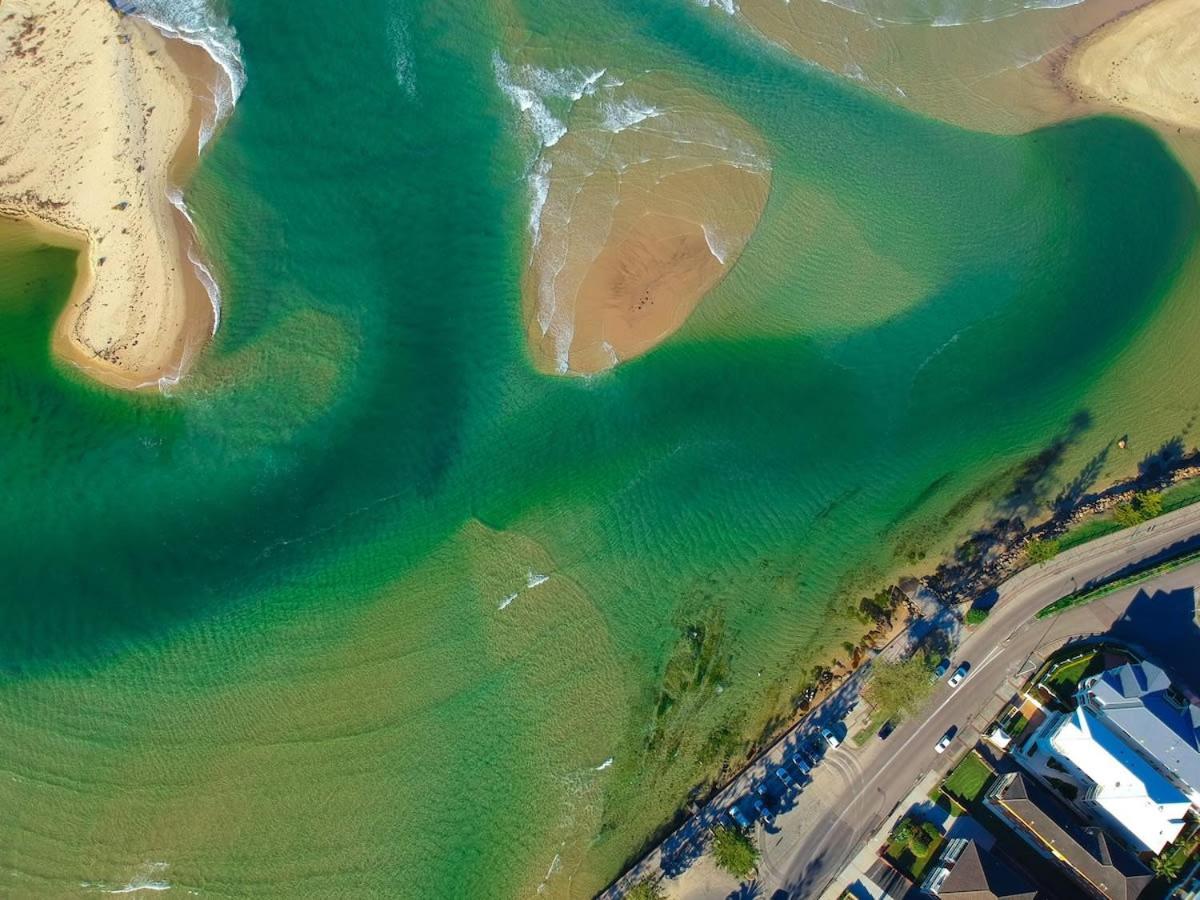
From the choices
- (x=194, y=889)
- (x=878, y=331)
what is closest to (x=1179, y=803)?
(x=878, y=331)

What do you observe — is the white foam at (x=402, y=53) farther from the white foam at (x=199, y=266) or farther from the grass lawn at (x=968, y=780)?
the grass lawn at (x=968, y=780)

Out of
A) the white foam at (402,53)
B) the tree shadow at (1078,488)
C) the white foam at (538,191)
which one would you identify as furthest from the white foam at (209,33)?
the tree shadow at (1078,488)

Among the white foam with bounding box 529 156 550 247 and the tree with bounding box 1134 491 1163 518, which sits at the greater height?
the tree with bounding box 1134 491 1163 518

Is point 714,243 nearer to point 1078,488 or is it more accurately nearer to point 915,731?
point 1078,488

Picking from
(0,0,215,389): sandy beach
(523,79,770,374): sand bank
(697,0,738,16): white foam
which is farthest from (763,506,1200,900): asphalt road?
(0,0,215,389): sandy beach

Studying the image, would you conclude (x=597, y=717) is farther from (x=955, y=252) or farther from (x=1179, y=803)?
(x=955, y=252)

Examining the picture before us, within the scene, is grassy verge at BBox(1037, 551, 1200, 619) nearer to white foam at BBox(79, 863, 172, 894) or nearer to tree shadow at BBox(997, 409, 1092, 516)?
tree shadow at BBox(997, 409, 1092, 516)

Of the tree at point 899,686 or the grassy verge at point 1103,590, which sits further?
the grassy verge at point 1103,590
